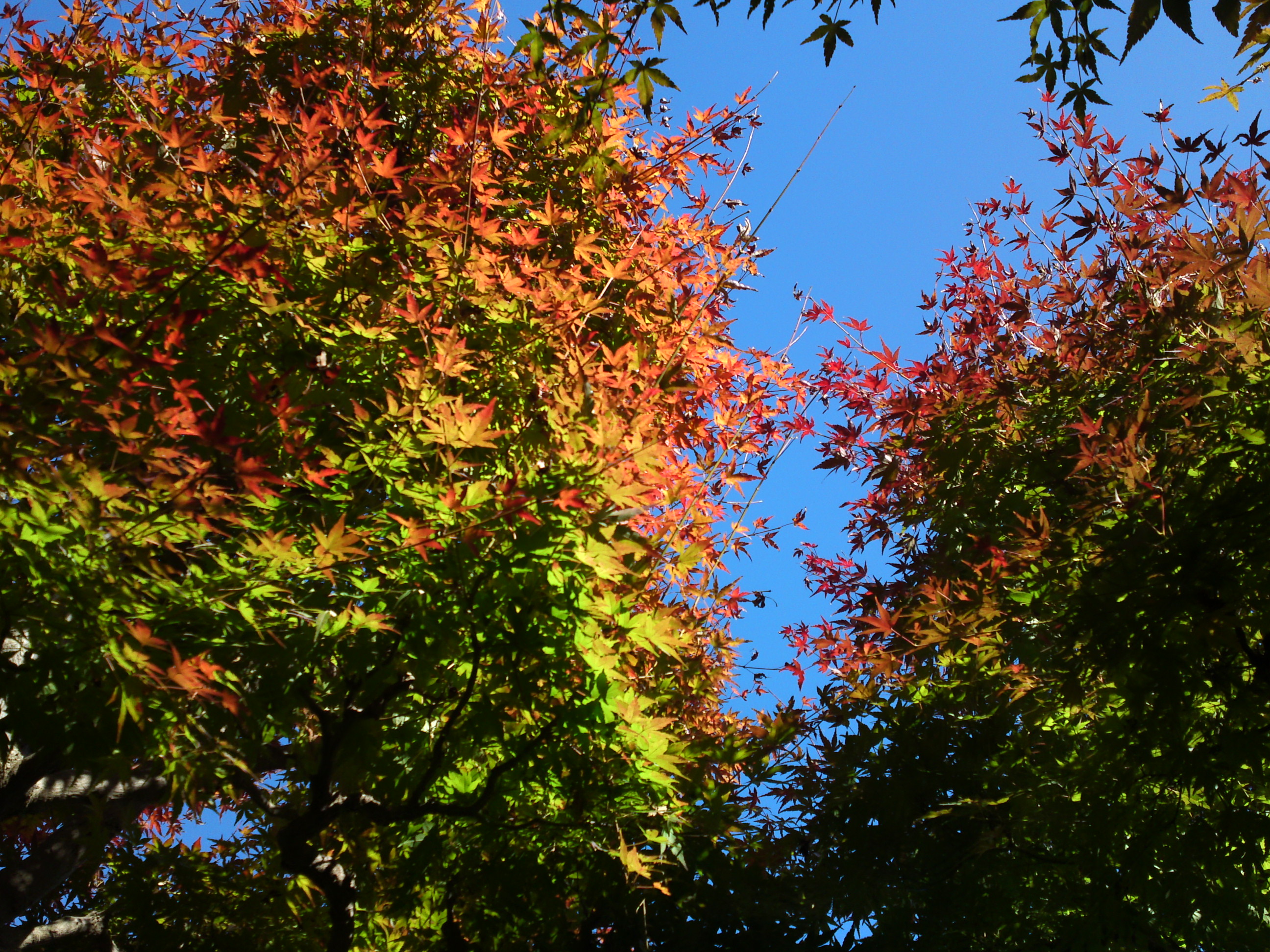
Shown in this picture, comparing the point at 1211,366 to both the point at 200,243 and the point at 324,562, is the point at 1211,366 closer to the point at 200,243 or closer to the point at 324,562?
the point at 324,562

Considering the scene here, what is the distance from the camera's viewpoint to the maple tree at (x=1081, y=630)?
10.6ft

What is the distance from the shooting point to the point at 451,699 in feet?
13.1

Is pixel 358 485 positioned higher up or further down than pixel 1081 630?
higher up

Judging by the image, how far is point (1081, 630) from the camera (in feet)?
10.6

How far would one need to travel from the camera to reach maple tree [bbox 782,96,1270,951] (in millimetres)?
3230

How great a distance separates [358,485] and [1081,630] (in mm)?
3343

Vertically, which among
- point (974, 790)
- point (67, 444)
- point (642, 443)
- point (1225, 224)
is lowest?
point (974, 790)

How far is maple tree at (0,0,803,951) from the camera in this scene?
2674 mm

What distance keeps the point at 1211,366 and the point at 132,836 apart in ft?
23.8

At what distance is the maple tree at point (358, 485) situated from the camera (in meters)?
2.67

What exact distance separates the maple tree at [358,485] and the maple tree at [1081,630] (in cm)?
109

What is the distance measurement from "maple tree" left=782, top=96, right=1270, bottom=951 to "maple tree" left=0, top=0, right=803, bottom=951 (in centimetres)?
109

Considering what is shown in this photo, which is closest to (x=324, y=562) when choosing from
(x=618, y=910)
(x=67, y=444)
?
(x=67, y=444)

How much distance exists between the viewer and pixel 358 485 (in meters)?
3.92
